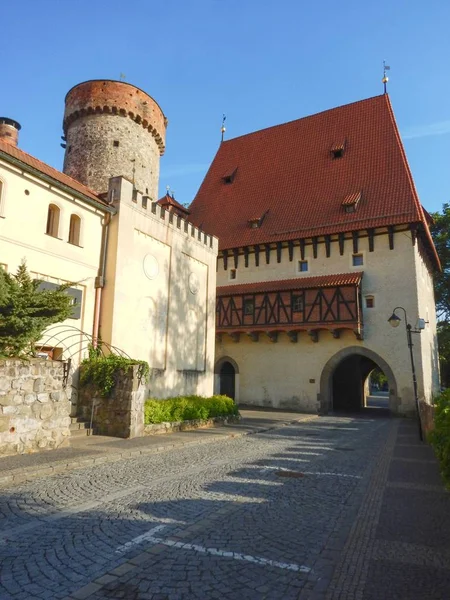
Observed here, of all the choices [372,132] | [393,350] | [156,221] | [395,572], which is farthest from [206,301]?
[372,132]

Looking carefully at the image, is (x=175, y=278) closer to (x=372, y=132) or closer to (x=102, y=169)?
(x=102, y=169)

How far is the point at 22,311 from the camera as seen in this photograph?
30.0 feet

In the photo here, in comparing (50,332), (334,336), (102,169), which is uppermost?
(102,169)

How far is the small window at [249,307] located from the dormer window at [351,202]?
8.20 meters

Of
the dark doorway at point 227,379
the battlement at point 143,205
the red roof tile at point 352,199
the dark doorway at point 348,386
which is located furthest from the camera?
the dark doorway at point 348,386

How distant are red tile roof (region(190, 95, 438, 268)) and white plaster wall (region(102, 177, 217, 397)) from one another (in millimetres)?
9951

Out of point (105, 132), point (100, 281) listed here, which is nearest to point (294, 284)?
point (100, 281)

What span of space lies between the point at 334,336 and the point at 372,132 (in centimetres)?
1466

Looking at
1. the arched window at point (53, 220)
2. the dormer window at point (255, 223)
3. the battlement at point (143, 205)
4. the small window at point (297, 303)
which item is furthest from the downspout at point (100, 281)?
the dormer window at point (255, 223)

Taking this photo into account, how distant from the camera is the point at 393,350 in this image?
23.8 metres

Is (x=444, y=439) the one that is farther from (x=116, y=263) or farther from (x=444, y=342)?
(x=444, y=342)

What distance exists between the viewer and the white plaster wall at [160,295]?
1466 cm

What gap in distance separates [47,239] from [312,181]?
22088 mm

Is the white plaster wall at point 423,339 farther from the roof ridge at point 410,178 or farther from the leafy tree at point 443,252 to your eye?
the leafy tree at point 443,252
